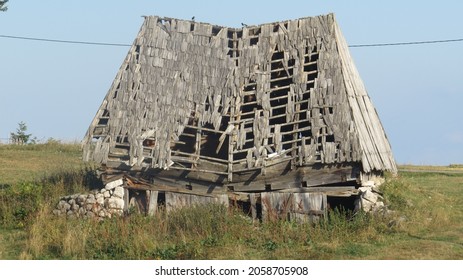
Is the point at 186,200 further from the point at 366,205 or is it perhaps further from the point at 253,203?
the point at 366,205

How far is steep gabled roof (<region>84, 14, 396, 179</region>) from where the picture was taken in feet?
72.8

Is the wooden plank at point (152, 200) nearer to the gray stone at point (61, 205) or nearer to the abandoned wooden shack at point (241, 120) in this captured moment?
the abandoned wooden shack at point (241, 120)

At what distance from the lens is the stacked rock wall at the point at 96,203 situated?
22953mm

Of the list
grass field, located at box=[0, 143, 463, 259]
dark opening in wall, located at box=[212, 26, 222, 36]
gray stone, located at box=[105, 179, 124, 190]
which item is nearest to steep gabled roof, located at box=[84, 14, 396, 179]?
dark opening in wall, located at box=[212, 26, 222, 36]

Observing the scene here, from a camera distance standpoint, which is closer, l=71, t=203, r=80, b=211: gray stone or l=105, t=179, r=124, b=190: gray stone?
l=71, t=203, r=80, b=211: gray stone

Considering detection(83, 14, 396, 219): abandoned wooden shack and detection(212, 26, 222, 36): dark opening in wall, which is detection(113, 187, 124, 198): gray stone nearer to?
detection(83, 14, 396, 219): abandoned wooden shack

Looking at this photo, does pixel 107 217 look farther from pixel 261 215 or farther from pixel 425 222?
pixel 425 222

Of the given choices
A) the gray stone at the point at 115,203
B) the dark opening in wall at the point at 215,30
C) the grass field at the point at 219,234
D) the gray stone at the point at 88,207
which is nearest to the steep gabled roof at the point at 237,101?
the dark opening in wall at the point at 215,30

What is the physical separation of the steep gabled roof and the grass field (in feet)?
5.54

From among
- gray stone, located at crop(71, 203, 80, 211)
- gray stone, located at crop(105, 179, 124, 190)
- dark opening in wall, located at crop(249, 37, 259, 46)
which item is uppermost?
dark opening in wall, located at crop(249, 37, 259, 46)

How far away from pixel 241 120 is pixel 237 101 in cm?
58

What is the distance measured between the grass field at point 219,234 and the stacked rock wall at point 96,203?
1.59ft
